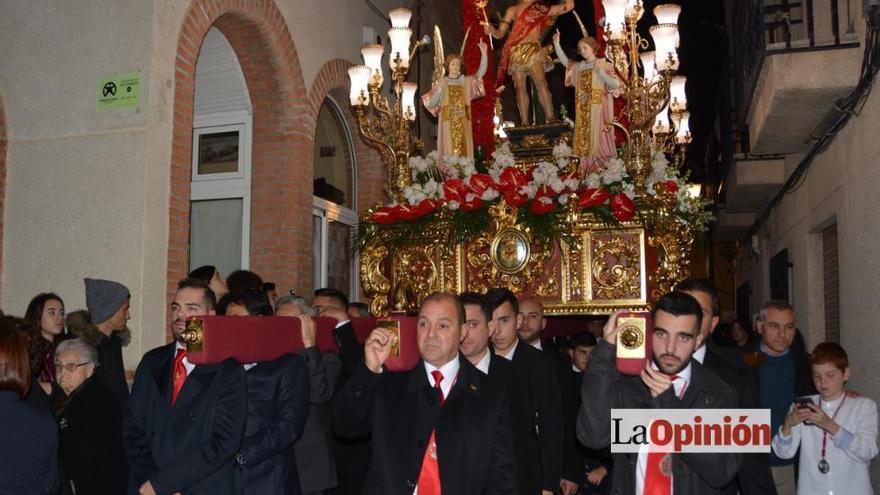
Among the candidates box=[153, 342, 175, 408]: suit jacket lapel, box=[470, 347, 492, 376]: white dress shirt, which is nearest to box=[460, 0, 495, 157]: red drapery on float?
box=[470, 347, 492, 376]: white dress shirt

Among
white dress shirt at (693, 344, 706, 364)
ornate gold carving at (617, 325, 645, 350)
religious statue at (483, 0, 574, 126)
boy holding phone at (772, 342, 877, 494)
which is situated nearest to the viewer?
ornate gold carving at (617, 325, 645, 350)

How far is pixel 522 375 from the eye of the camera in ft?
15.5

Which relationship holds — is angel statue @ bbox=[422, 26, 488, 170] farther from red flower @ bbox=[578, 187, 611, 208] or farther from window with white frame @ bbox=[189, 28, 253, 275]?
window with white frame @ bbox=[189, 28, 253, 275]

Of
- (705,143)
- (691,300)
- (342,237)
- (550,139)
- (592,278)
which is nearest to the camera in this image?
(691,300)

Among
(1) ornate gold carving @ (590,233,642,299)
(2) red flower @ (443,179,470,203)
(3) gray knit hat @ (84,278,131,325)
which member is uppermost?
(2) red flower @ (443,179,470,203)

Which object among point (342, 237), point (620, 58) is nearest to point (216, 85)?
point (342, 237)

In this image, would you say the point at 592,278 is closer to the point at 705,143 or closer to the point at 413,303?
the point at 413,303

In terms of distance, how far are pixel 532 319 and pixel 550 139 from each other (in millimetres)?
1825

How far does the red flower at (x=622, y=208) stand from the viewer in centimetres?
560

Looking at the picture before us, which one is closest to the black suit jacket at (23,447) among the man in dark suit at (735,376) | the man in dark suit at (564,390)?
the man in dark suit at (735,376)

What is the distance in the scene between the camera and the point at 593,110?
247 inches

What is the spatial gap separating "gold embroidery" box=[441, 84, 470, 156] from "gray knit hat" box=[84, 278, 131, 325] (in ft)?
8.75

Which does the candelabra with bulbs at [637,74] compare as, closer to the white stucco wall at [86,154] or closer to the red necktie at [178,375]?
the red necktie at [178,375]

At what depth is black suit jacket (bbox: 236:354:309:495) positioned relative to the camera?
389cm
